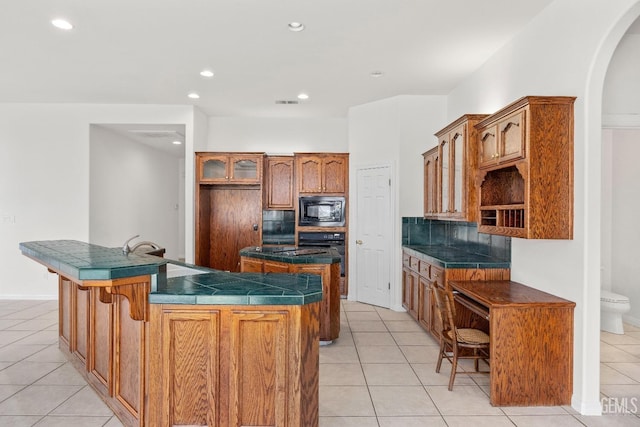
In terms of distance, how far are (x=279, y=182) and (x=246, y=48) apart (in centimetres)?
241

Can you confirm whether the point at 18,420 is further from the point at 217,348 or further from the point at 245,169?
the point at 245,169

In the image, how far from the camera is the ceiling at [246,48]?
2.82m

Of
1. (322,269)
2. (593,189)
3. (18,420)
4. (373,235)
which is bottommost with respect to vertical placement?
(18,420)

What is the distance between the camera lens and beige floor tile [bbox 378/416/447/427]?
2281 mm

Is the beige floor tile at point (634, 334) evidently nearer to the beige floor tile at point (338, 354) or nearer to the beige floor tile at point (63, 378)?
the beige floor tile at point (338, 354)

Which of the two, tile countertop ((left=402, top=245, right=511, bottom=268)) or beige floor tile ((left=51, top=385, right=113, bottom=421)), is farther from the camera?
tile countertop ((left=402, top=245, right=511, bottom=268))

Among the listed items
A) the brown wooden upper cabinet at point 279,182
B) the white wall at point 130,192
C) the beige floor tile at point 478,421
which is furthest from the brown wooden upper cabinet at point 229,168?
the beige floor tile at point 478,421

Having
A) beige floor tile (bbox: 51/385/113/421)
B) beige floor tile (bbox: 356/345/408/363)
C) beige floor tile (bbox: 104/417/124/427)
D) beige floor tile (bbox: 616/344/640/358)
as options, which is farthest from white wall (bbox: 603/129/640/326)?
beige floor tile (bbox: 51/385/113/421)

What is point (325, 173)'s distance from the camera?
552 centimetres

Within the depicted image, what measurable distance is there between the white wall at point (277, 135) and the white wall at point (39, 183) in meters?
1.89

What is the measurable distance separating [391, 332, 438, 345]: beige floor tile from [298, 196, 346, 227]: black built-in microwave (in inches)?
79.3

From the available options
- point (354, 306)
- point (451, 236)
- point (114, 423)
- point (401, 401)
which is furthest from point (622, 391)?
point (114, 423)

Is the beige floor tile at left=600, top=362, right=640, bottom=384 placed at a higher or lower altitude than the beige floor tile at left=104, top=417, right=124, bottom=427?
higher

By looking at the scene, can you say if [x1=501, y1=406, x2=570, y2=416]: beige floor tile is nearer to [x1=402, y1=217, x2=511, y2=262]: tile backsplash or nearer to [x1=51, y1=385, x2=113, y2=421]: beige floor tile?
[x1=402, y1=217, x2=511, y2=262]: tile backsplash
